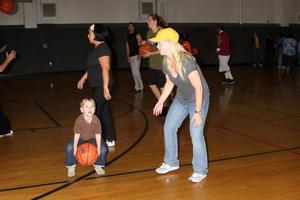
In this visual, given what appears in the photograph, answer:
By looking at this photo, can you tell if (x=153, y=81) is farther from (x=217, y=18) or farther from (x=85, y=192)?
(x=217, y=18)

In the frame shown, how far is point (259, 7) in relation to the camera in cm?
2294

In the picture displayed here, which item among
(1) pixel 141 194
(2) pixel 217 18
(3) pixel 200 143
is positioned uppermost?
(2) pixel 217 18

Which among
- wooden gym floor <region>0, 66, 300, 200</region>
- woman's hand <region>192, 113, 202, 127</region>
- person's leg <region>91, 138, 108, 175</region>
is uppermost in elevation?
woman's hand <region>192, 113, 202, 127</region>

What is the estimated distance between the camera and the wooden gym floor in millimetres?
4676

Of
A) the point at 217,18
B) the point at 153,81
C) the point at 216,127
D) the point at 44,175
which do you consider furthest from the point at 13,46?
the point at 44,175

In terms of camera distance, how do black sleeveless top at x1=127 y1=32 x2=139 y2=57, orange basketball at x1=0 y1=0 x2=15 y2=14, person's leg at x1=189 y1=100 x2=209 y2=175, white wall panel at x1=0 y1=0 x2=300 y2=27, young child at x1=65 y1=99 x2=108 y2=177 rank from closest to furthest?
person's leg at x1=189 y1=100 x2=209 y2=175
young child at x1=65 y1=99 x2=108 y2=177
black sleeveless top at x1=127 y1=32 x2=139 y2=57
orange basketball at x1=0 y1=0 x2=15 y2=14
white wall panel at x1=0 y1=0 x2=300 y2=27

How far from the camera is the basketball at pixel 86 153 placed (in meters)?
5.08

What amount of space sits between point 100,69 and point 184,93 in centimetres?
172

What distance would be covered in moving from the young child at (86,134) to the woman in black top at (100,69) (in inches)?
31.6

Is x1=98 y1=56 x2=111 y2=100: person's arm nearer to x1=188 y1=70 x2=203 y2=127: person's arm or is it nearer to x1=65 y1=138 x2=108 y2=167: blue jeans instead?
x1=65 y1=138 x2=108 y2=167: blue jeans

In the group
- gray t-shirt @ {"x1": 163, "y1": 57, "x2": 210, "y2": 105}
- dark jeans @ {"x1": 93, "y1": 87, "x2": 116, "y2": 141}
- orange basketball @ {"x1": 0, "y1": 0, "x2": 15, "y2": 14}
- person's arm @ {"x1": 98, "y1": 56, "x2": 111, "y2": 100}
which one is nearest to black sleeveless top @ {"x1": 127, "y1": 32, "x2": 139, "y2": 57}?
orange basketball @ {"x1": 0, "y1": 0, "x2": 15, "y2": 14}

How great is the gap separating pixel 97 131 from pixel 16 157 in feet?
5.20

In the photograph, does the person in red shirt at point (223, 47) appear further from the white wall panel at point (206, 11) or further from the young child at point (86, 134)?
the young child at point (86, 134)

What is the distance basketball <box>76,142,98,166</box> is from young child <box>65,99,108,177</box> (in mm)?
48
